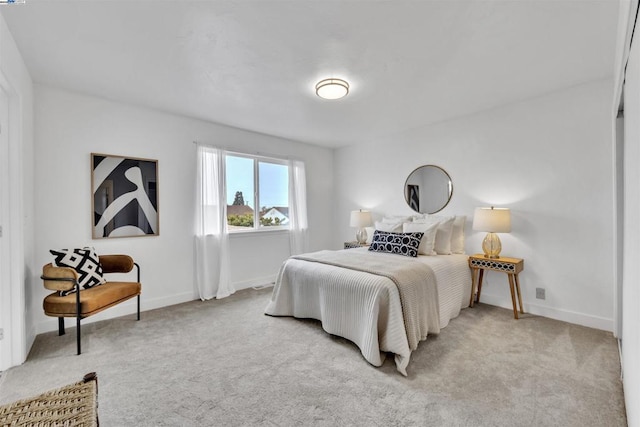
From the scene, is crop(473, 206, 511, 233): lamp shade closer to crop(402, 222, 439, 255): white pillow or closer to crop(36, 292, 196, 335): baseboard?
crop(402, 222, 439, 255): white pillow

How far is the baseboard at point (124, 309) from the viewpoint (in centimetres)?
285

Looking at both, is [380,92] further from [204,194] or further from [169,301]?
[169,301]

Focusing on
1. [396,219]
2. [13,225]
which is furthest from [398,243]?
[13,225]

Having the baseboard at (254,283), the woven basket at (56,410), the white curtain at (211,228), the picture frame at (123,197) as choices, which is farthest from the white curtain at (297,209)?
the woven basket at (56,410)

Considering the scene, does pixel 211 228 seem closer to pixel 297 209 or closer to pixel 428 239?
pixel 297 209

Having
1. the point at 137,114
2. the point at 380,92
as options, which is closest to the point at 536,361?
the point at 380,92

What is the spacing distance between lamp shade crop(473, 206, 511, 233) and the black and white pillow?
4.15 meters

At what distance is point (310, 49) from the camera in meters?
2.23

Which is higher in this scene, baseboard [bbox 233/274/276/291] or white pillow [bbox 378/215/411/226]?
white pillow [bbox 378/215/411/226]

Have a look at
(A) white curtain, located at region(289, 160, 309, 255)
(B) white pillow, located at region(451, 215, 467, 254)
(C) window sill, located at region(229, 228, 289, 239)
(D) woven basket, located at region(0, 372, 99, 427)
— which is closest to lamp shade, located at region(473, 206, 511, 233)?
(B) white pillow, located at region(451, 215, 467, 254)

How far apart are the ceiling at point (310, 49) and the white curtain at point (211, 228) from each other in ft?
2.76

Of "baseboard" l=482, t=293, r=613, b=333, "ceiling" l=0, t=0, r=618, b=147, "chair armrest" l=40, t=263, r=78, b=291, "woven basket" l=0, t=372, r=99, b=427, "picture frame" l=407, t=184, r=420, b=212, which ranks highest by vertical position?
"ceiling" l=0, t=0, r=618, b=147

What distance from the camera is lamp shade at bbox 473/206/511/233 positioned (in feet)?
10.4

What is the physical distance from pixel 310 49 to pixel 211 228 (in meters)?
2.76
